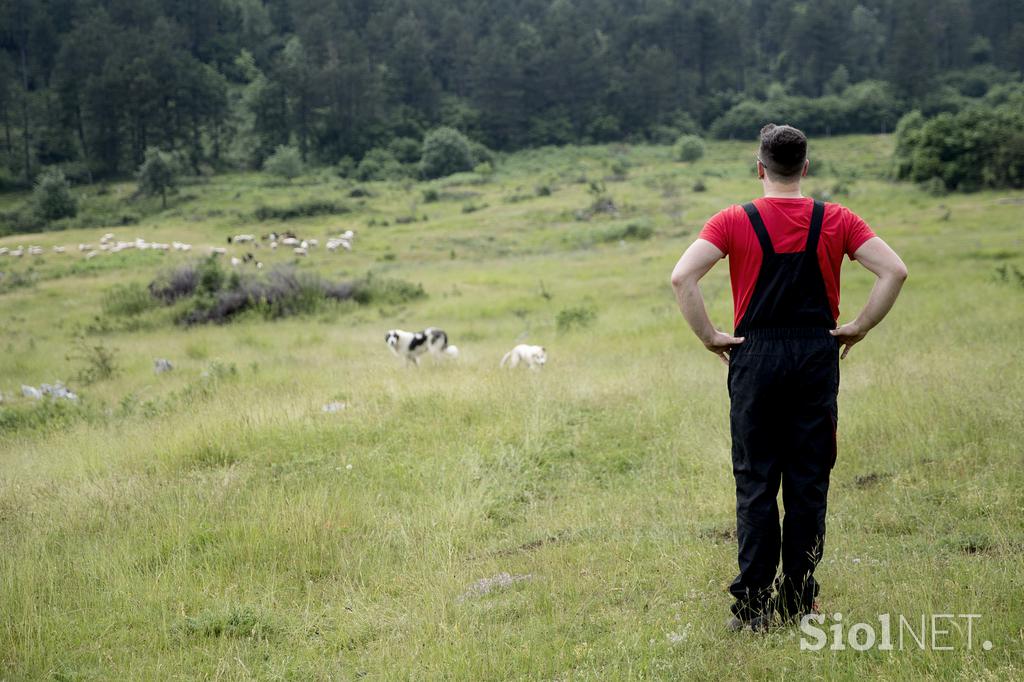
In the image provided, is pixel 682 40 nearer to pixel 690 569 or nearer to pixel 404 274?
pixel 404 274

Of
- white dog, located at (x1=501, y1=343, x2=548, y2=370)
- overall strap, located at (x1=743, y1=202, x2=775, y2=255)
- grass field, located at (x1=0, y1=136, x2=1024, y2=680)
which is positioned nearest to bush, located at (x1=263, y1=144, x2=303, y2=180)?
grass field, located at (x1=0, y1=136, x2=1024, y2=680)

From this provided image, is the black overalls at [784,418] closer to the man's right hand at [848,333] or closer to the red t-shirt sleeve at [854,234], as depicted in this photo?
the man's right hand at [848,333]

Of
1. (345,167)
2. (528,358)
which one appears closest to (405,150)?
(345,167)

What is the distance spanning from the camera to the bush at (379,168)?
244 feet

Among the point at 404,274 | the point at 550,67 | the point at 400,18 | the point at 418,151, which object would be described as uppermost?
the point at 400,18

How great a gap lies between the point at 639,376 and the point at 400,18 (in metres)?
110

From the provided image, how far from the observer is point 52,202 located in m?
53.1

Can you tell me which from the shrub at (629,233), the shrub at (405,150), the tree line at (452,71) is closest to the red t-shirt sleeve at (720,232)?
the shrub at (629,233)

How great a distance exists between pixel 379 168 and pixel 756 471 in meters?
76.1

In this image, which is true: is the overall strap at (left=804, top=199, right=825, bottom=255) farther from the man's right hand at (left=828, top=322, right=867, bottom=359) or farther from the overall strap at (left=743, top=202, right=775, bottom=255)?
the man's right hand at (left=828, top=322, right=867, bottom=359)

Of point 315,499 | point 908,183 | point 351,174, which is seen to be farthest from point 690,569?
point 351,174

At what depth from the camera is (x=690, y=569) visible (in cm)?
456

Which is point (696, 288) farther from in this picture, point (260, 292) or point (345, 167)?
point (345, 167)

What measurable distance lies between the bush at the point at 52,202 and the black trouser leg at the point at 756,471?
189 feet
